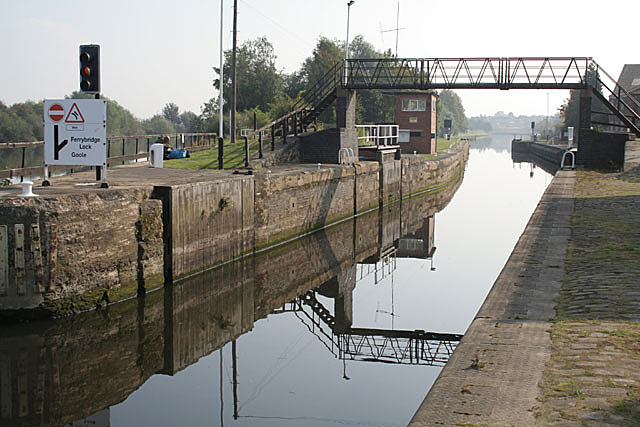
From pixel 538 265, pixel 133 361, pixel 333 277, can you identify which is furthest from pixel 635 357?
pixel 333 277

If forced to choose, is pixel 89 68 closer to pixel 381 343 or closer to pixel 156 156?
pixel 381 343

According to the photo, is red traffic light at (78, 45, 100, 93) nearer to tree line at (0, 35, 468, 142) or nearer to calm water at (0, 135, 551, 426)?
calm water at (0, 135, 551, 426)

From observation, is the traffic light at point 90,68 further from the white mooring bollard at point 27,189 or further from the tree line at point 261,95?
the tree line at point 261,95

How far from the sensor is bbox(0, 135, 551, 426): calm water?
831 centimetres

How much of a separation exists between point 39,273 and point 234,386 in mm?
3550

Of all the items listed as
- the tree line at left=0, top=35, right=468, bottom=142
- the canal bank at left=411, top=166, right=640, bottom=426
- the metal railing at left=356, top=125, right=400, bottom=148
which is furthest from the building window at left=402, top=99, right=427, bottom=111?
the canal bank at left=411, top=166, right=640, bottom=426

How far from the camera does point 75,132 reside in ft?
40.4

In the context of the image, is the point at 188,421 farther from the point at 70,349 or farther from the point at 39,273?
the point at 39,273

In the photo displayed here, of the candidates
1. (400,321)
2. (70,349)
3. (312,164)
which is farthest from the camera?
(312,164)

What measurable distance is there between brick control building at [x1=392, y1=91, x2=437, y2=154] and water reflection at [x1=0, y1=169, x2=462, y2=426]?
3155 cm

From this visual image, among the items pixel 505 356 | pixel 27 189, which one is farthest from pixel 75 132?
pixel 505 356

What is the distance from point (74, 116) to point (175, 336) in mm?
4264

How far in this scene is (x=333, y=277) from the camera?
16.5 m

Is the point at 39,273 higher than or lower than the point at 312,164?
lower
